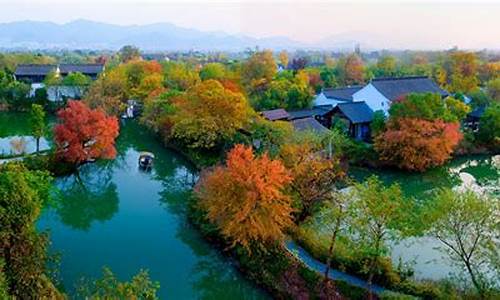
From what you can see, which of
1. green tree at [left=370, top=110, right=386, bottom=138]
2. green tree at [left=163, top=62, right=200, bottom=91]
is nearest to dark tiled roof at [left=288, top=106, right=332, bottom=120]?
green tree at [left=370, top=110, right=386, bottom=138]

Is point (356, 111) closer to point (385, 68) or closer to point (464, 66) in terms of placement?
point (464, 66)

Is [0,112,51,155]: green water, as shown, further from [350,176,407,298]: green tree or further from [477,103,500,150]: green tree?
[477,103,500,150]: green tree

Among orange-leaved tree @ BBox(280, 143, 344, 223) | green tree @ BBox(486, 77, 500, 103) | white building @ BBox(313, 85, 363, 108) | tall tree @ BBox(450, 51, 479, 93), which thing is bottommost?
orange-leaved tree @ BBox(280, 143, 344, 223)

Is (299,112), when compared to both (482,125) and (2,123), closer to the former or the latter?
(482,125)

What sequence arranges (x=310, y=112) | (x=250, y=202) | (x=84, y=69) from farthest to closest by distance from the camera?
(x=84, y=69), (x=310, y=112), (x=250, y=202)

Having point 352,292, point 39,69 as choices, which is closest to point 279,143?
point 352,292

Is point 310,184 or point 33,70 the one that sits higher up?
point 33,70

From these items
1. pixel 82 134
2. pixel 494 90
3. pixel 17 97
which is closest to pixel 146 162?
pixel 82 134
